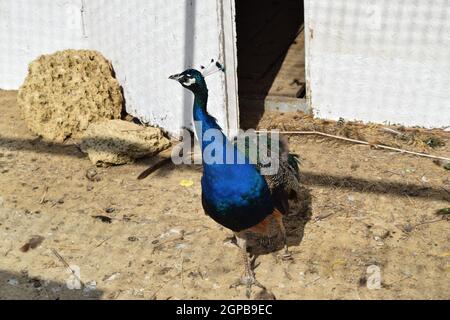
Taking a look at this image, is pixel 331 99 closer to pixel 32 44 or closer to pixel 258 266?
pixel 258 266

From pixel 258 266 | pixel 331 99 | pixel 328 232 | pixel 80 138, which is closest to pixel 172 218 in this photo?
pixel 258 266

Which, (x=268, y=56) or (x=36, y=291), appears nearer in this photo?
(x=36, y=291)

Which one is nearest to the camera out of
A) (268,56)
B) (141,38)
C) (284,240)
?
(284,240)

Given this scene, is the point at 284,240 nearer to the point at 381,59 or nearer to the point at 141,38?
the point at 381,59

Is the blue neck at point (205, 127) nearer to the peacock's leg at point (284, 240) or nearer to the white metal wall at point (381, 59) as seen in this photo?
the peacock's leg at point (284, 240)

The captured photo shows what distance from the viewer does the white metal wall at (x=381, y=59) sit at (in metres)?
5.62

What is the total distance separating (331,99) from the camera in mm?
6074

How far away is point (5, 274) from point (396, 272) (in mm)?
2511

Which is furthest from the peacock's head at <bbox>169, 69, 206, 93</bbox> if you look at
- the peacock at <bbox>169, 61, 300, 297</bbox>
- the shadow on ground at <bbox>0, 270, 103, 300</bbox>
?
the shadow on ground at <bbox>0, 270, 103, 300</bbox>

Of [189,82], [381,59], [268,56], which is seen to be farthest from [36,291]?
[268,56]

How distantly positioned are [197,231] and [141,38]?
6.49ft

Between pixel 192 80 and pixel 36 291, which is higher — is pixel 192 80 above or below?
above

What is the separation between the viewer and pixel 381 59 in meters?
5.79

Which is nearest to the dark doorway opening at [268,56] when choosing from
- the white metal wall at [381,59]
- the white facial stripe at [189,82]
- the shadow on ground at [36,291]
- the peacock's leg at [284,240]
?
the white metal wall at [381,59]
